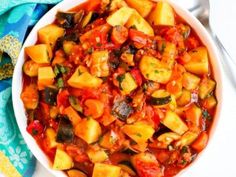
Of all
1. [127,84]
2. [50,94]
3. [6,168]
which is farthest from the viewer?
[6,168]

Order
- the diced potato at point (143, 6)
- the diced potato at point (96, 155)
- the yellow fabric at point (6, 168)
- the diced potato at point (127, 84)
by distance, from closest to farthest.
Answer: the diced potato at point (127, 84)
the diced potato at point (96, 155)
the diced potato at point (143, 6)
the yellow fabric at point (6, 168)

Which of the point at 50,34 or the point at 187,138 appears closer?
the point at 187,138

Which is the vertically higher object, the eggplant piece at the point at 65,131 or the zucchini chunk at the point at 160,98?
the zucchini chunk at the point at 160,98

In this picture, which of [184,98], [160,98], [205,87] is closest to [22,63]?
[160,98]

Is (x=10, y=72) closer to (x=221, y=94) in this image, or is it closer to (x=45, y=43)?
(x=45, y=43)

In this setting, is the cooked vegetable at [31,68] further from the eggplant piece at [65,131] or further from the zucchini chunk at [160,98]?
the zucchini chunk at [160,98]

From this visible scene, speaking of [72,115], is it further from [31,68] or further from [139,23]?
[139,23]

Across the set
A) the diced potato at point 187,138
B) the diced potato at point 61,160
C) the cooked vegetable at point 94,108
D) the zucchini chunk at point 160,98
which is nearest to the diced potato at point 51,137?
the diced potato at point 61,160
